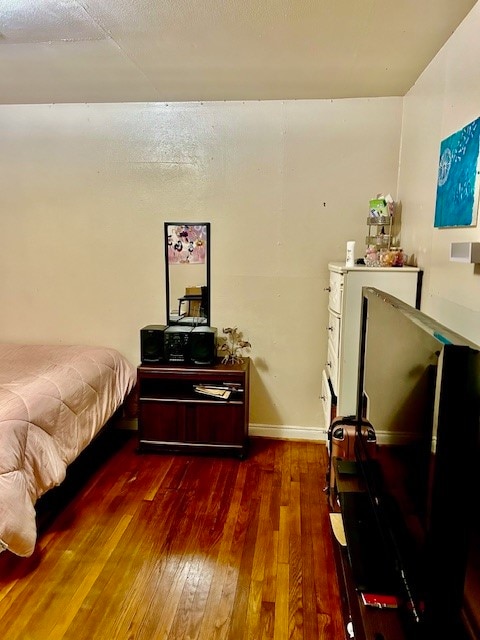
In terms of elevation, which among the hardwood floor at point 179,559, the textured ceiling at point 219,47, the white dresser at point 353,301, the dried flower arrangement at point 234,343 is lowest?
the hardwood floor at point 179,559

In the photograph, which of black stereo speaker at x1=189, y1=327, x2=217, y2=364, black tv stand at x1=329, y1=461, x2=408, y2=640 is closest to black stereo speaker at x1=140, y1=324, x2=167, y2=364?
black stereo speaker at x1=189, y1=327, x2=217, y2=364

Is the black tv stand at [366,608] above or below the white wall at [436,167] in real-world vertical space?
below

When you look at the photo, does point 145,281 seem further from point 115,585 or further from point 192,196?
point 115,585

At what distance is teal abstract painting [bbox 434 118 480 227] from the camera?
1.64 m

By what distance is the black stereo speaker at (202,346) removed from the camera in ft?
10.1

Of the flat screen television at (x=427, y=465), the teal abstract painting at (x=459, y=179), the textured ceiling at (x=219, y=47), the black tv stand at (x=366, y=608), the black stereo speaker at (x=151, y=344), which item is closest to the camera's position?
the flat screen television at (x=427, y=465)

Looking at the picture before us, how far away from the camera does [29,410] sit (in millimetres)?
2221

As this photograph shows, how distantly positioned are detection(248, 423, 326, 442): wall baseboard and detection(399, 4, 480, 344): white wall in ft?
4.78

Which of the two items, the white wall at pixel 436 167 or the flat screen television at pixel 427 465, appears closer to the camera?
the flat screen television at pixel 427 465

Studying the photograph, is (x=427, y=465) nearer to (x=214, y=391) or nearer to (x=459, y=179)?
(x=459, y=179)

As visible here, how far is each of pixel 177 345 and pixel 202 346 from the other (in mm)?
183

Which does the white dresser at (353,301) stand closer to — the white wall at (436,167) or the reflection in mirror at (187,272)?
the white wall at (436,167)

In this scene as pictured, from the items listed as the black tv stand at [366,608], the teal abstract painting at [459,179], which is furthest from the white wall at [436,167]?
the black tv stand at [366,608]

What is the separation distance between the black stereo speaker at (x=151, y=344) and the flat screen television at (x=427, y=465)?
1971 millimetres
